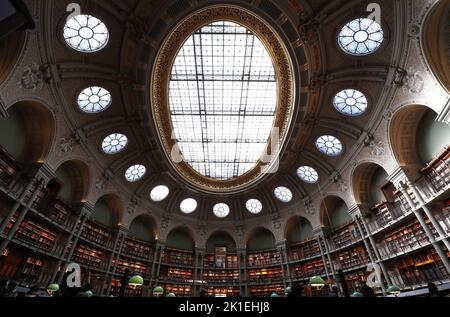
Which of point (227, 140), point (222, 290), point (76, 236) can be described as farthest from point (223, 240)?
point (76, 236)

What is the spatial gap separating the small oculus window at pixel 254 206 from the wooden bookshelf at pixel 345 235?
6984 millimetres

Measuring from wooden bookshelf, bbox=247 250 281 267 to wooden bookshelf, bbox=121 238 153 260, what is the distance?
944 centimetres

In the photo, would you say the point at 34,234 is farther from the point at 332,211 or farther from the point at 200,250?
the point at 332,211

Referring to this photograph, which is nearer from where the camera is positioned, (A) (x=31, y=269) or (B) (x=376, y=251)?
(A) (x=31, y=269)

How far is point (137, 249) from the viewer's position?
2125 centimetres

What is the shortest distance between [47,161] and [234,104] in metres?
12.7

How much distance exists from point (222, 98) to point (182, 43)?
16.9 ft

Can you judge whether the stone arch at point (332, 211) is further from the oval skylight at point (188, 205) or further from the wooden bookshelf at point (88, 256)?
the wooden bookshelf at point (88, 256)

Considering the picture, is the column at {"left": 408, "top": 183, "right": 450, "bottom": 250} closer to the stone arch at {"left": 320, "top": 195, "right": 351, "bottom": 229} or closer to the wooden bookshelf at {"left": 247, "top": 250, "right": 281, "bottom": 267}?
the stone arch at {"left": 320, "top": 195, "right": 351, "bottom": 229}

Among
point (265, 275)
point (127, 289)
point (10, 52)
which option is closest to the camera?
point (10, 52)

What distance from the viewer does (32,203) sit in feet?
43.4

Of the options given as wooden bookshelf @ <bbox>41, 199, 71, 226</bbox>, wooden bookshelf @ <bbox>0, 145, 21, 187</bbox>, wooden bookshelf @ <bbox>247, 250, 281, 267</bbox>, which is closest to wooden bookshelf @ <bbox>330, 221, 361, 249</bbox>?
wooden bookshelf @ <bbox>247, 250, 281, 267</bbox>

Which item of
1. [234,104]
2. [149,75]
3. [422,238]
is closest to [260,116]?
[234,104]

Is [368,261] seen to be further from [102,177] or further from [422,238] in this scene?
[102,177]
